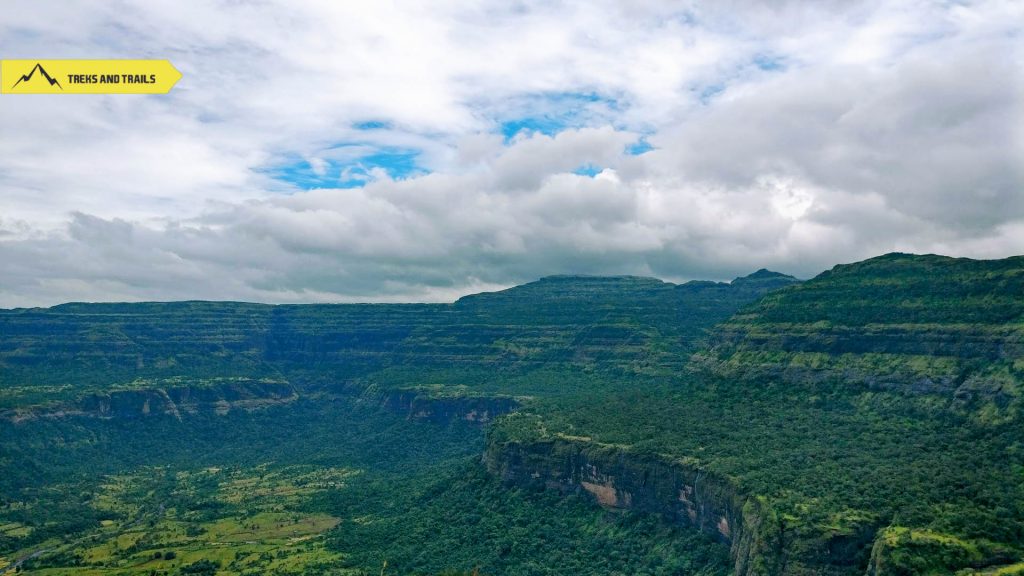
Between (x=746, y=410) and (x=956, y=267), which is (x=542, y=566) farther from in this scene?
(x=956, y=267)

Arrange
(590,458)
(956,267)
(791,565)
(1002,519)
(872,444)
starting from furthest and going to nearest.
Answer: (956,267)
(590,458)
(872,444)
(791,565)
(1002,519)

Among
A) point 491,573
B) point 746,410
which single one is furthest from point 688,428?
point 491,573

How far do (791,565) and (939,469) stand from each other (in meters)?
34.1

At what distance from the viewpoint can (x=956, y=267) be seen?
18575 cm

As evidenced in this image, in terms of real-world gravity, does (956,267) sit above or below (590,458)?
above

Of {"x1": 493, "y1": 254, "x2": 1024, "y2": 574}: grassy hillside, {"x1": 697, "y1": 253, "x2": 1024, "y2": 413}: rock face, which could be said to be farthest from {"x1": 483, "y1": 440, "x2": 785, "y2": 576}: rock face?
{"x1": 697, "y1": 253, "x2": 1024, "y2": 413}: rock face

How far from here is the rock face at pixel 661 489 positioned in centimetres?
11444

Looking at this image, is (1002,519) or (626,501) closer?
(1002,519)

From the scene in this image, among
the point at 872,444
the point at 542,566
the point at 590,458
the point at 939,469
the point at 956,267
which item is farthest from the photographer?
the point at 956,267

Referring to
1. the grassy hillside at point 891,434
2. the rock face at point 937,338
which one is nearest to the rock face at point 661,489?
the grassy hillside at point 891,434

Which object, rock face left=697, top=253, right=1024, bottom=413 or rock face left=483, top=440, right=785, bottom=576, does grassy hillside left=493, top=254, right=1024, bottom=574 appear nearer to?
rock face left=697, top=253, right=1024, bottom=413

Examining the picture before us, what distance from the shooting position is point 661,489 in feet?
508

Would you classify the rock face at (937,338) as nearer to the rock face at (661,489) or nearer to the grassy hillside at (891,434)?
the grassy hillside at (891,434)

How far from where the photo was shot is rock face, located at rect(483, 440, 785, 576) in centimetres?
11444
